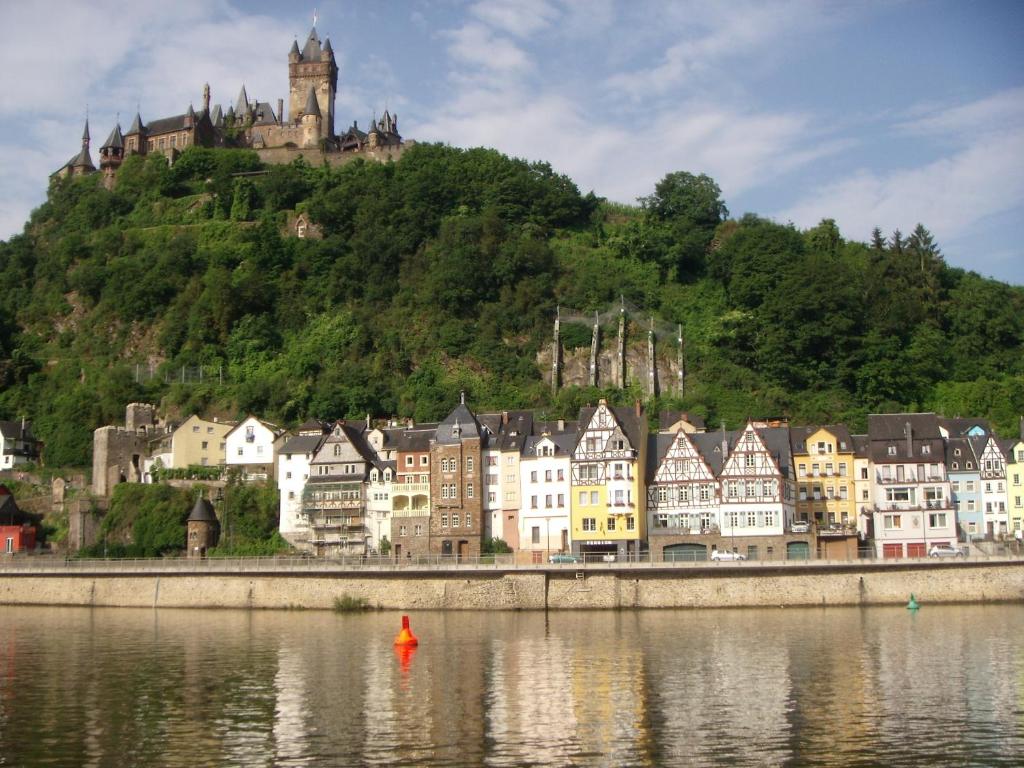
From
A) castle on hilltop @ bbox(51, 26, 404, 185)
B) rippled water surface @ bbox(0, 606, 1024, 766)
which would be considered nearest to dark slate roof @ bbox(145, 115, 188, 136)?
castle on hilltop @ bbox(51, 26, 404, 185)

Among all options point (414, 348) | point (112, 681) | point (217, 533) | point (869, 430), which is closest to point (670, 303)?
point (414, 348)

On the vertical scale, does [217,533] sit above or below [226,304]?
below

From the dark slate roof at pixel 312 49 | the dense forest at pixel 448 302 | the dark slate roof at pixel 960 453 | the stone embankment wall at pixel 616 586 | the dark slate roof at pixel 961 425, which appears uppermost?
the dark slate roof at pixel 312 49

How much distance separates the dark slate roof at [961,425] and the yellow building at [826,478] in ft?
20.3

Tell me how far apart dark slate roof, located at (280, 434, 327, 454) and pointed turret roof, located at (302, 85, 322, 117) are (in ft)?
163

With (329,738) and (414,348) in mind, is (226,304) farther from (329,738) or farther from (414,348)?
(329,738)

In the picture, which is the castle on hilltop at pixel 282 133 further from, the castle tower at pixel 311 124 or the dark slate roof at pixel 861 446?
the dark slate roof at pixel 861 446

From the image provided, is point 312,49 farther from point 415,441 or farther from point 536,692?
point 536,692

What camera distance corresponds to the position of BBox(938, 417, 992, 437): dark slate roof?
65.5 m

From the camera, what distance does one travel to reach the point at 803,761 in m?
23.4

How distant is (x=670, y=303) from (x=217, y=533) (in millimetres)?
34163

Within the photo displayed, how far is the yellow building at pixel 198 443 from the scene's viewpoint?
7188 centimetres

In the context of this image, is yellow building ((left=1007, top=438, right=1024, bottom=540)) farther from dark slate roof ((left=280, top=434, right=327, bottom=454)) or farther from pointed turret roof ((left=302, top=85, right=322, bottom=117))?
pointed turret roof ((left=302, top=85, right=322, bottom=117))

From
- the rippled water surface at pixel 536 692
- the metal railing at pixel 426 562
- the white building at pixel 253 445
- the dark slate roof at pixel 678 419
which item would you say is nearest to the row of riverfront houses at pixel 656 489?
the dark slate roof at pixel 678 419
